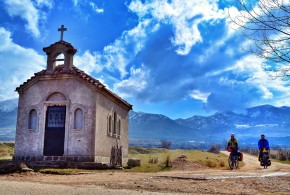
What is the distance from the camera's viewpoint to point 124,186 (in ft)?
39.2

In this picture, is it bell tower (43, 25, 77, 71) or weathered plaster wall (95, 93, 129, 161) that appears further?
bell tower (43, 25, 77, 71)

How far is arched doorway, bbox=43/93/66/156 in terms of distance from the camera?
22.8m

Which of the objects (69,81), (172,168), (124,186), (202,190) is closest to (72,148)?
(69,81)

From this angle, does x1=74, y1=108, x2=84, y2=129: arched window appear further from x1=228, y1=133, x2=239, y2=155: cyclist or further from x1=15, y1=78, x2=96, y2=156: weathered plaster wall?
x1=228, y1=133, x2=239, y2=155: cyclist

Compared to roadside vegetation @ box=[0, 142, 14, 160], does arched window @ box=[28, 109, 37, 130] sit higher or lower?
higher

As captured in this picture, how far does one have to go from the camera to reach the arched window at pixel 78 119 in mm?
22688

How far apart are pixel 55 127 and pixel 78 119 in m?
1.55

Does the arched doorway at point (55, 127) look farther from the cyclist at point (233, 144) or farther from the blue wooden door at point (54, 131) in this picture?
the cyclist at point (233, 144)

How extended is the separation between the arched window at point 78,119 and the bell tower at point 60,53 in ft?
9.78

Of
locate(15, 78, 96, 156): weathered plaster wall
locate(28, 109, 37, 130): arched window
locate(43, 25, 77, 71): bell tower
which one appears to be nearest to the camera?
locate(15, 78, 96, 156): weathered plaster wall

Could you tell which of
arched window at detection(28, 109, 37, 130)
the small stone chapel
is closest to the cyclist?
the small stone chapel

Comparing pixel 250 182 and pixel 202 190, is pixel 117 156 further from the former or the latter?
pixel 202 190

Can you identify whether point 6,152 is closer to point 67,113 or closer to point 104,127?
point 67,113

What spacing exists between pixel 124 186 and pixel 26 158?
43.0 ft
